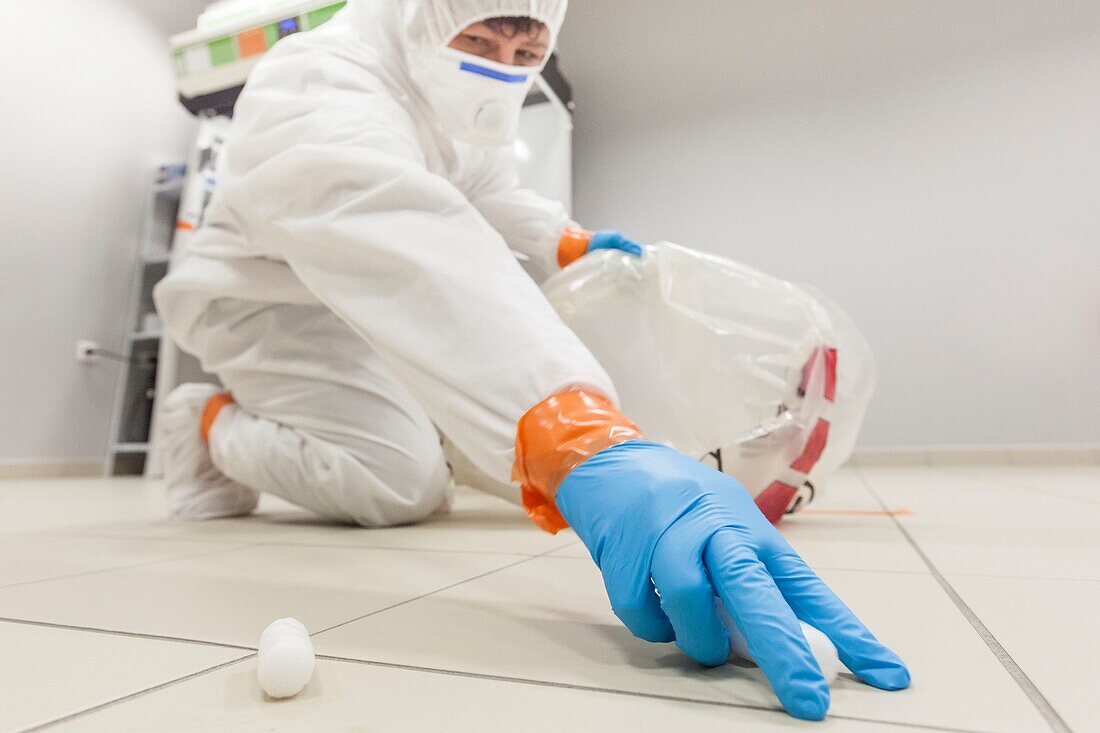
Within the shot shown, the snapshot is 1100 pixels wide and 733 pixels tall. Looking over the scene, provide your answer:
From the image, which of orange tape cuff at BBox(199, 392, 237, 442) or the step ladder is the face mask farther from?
the step ladder

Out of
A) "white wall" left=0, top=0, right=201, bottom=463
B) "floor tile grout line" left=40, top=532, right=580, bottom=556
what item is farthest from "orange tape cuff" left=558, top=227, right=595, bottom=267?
"white wall" left=0, top=0, right=201, bottom=463

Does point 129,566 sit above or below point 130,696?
below

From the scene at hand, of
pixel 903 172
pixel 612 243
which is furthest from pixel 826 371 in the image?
pixel 903 172

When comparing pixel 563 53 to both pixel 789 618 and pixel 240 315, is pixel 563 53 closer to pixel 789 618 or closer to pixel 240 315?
pixel 240 315

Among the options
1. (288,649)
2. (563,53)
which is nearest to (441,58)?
(288,649)

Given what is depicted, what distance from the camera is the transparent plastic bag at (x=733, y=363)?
38.2 inches

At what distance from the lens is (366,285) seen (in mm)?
699

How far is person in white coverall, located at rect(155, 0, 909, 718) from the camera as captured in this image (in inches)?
16.7

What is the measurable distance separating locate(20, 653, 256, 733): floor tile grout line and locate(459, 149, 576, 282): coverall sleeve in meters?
1.00

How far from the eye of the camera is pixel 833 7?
2689 mm

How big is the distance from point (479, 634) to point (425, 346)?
261 millimetres

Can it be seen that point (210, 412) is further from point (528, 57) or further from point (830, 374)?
point (830, 374)

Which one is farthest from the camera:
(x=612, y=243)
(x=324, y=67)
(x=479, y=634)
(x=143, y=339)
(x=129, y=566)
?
(x=143, y=339)

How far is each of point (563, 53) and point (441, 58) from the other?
2.19 meters
